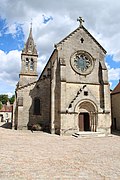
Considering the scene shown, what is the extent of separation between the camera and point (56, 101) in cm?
2320

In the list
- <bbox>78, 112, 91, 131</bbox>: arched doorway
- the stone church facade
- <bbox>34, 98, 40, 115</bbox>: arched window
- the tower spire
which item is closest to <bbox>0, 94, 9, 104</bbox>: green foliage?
the tower spire

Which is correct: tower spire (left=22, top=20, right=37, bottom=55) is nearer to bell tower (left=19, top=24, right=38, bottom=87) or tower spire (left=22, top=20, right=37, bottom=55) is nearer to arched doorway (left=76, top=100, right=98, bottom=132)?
bell tower (left=19, top=24, right=38, bottom=87)

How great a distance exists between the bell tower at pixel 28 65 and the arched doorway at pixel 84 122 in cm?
2226

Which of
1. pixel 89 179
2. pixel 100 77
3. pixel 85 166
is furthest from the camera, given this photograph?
pixel 100 77

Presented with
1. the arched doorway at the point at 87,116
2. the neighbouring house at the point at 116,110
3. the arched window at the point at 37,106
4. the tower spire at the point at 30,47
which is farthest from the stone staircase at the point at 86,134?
the tower spire at the point at 30,47

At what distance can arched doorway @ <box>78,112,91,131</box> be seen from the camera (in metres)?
24.0

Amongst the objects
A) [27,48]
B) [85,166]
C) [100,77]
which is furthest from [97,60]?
[27,48]

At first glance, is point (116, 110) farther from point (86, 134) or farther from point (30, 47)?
point (30, 47)

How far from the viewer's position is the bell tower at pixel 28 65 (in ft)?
142

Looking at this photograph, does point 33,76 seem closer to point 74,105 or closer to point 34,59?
point 34,59

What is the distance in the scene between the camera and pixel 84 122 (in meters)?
24.5

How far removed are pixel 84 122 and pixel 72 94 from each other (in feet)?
14.7

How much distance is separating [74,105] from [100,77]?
6095 mm

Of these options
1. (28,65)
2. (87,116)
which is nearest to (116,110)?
(87,116)
